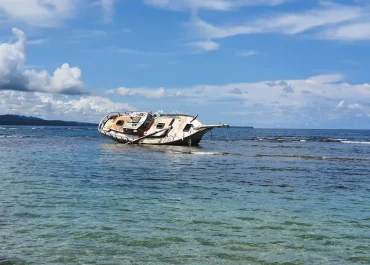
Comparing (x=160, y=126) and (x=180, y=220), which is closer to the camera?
(x=180, y=220)

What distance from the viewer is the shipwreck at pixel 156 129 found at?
5909 cm

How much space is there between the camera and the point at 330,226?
42.5 feet

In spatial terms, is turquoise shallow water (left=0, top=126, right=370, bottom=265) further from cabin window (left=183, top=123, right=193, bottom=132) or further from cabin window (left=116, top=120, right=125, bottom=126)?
cabin window (left=116, top=120, right=125, bottom=126)

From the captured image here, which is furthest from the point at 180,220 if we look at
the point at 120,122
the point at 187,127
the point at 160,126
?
the point at 120,122

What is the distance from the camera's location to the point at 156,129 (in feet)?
201

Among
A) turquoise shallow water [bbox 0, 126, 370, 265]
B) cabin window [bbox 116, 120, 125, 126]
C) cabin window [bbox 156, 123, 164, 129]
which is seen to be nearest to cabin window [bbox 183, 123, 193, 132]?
cabin window [bbox 156, 123, 164, 129]

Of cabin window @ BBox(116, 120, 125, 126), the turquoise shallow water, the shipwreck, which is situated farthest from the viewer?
cabin window @ BBox(116, 120, 125, 126)

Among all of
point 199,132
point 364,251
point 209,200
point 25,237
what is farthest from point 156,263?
point 199,132

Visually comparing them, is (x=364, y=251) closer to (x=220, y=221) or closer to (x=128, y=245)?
(x=220, y=221)

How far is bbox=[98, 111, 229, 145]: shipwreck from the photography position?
59094mm

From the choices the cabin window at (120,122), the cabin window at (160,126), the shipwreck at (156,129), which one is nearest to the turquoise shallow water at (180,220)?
the shipwreck at (156,129)

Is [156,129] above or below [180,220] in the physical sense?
above

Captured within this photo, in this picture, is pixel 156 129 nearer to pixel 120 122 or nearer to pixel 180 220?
pixel 120 122

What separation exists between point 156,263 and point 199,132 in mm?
50075
